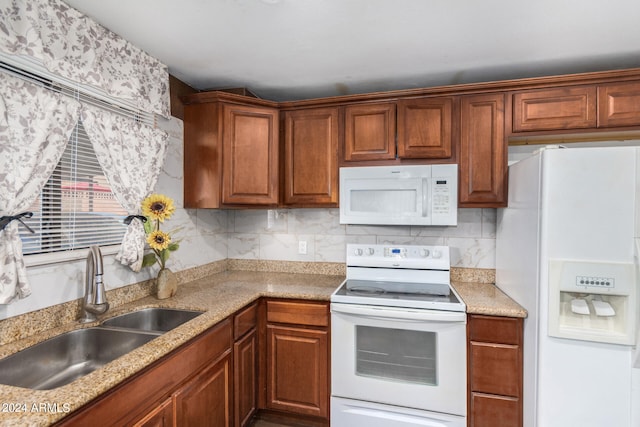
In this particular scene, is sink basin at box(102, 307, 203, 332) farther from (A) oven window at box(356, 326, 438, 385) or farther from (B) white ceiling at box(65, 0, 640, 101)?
(B) white ceiling at box(65, 0, 640, 101)

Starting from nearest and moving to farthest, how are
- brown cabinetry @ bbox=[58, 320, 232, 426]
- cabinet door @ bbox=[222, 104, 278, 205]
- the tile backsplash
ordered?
brown cabinetry @ bbox=[58, 320, 232, 426], cabinet door @ bbox=[222, 104, 278, 205], the tile backsplash

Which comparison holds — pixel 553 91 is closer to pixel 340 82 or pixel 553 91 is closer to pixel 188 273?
pixel 340 82

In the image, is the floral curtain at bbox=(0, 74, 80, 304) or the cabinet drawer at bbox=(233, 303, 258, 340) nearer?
the floral curtain at bbox=(0, 74, 80, 304)

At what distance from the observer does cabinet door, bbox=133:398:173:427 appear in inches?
47.6

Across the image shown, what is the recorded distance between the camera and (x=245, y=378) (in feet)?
Result: 6.55

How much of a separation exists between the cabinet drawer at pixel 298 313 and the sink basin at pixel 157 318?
532mm

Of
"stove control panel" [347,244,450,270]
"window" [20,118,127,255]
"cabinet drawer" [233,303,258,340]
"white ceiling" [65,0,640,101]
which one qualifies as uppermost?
"white ceiling" [65,0,640,101]

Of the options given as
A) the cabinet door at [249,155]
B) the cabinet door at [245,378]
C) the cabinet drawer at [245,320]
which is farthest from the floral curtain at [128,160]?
the cabinet door at [245,378]

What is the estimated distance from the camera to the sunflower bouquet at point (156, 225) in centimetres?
182

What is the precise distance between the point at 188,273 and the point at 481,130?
226cm

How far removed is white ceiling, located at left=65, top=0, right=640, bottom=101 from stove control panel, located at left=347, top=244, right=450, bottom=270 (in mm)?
1193

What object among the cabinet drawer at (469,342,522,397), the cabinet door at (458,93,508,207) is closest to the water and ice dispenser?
the cabinet drawer at (469,342,522,397)

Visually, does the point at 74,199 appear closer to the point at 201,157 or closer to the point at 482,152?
the point at 201,157

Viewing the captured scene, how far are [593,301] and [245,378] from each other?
191 cm
